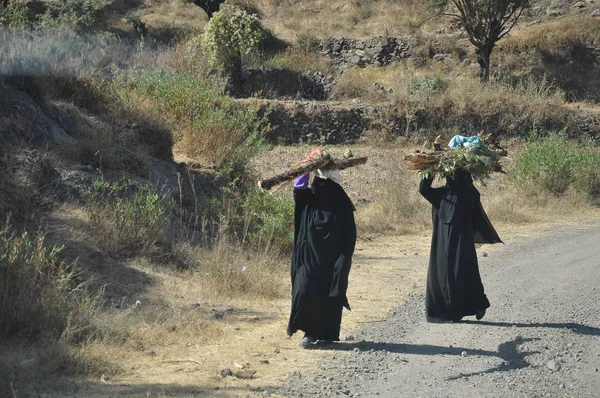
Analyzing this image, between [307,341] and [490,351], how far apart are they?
5.54ft

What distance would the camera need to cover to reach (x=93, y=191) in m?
11.7

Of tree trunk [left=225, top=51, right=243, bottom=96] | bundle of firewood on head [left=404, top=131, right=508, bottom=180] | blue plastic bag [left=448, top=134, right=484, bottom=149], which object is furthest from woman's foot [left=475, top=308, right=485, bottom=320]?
tree trunk [left=225, top=51, right=243, bottom=96]

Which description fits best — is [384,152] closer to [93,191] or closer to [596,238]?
[596,238]

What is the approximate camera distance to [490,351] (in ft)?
26.4

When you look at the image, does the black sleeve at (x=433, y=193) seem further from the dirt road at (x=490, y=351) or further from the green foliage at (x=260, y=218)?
the green foliage at (x=260, y=218)

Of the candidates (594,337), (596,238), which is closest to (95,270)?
(594,337)

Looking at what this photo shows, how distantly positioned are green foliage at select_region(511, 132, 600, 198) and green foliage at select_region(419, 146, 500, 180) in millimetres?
10118

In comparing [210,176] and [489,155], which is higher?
[489,155]

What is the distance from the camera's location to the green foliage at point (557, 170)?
18.9 m

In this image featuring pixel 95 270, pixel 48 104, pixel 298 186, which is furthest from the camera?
pixel 48 104

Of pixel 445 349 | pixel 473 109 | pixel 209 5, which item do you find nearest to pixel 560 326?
pixel 445 349

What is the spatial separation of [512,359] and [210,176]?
25.3 ft

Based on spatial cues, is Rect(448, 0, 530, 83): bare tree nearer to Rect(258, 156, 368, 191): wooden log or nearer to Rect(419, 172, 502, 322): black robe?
Rect(419, 172, 502, 322): black robe

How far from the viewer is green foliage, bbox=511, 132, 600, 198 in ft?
62.0
